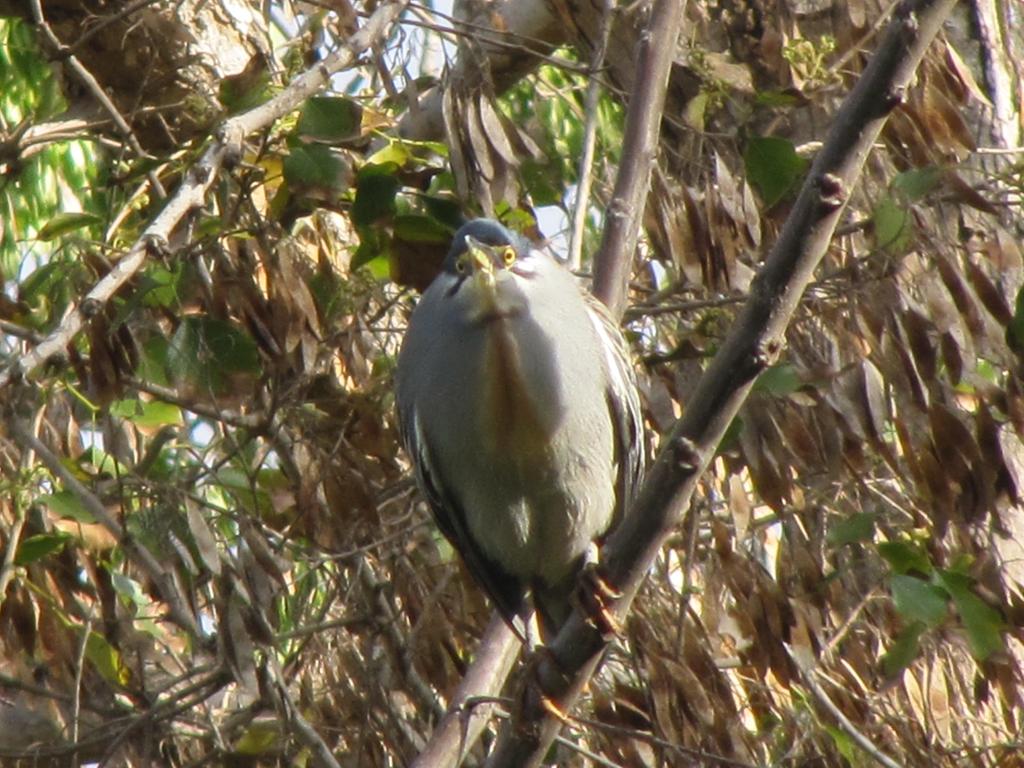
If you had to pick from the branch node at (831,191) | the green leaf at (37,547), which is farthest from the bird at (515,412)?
the branch node at (831,191)

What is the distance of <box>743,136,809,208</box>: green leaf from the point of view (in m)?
3.31

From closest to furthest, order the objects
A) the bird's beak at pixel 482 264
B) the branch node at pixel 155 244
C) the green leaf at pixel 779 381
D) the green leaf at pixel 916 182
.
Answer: the branch node at pixel 155 244 → the green leaf at pixel 916 182 → the green leaf at pixel 779 381 → the bird's beak at pixel 482 264

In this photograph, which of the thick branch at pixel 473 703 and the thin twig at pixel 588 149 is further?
the thin twig at pixel 588 149

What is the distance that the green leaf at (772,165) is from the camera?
10.9 ft

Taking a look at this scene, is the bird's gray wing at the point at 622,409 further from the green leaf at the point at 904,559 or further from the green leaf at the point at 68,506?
the green leaf at the point at 68,506

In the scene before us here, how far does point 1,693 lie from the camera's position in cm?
489

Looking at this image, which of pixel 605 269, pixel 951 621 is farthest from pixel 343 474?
pixel 951 621

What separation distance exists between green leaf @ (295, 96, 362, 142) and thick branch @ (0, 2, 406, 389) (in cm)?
4

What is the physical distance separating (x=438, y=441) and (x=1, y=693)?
6.63ft

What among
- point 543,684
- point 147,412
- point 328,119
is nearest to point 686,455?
point 543,684

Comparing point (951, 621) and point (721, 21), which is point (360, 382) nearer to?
point (721, 21)

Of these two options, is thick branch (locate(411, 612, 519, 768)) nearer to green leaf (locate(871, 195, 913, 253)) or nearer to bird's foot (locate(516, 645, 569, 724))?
bird's foot (locate(516, 645, 569, 724))

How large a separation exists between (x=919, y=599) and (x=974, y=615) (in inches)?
5.8

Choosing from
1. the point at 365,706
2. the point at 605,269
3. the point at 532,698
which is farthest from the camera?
the point at 365,706
